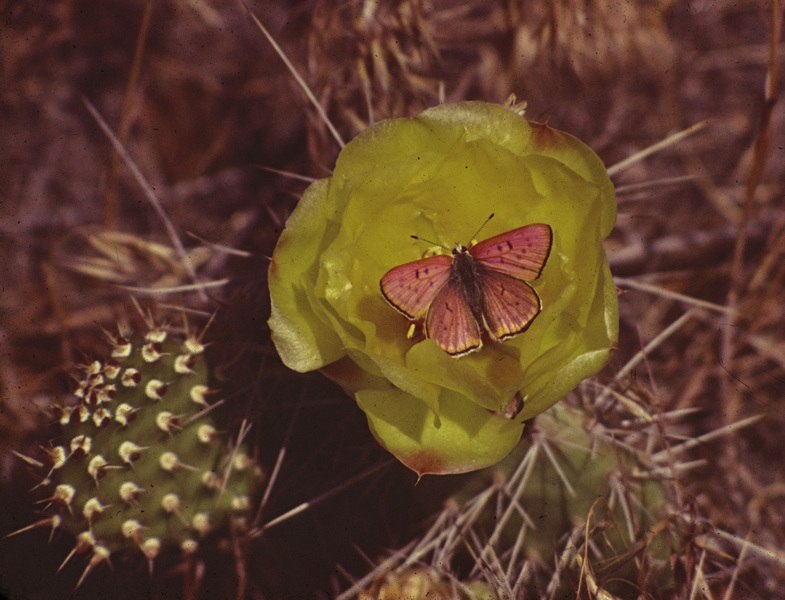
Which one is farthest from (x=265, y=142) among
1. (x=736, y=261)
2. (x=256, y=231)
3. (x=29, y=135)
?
(x=736, y=261)

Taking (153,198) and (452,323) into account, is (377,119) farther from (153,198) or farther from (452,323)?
(452,323)

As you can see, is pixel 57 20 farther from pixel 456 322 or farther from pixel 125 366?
pixel 456 322

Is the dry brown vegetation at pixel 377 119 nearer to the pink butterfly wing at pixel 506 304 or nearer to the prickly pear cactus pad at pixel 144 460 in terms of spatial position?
the prickly pear cactus pad at pixel 144 460

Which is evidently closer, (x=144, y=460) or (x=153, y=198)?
(x=144, y=460)

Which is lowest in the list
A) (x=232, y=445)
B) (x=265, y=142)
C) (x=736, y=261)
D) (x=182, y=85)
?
(x=736, y=261)

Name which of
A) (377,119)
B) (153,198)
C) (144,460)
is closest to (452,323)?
(144,460)
